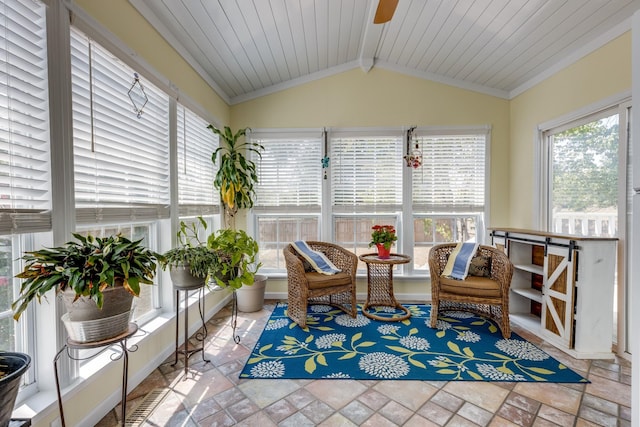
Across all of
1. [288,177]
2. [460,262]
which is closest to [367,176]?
[288,177]

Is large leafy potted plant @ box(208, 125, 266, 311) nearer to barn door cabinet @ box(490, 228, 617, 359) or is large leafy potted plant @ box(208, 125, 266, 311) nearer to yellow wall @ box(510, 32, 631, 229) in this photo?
barn door cabinet @ box(490, 228, 617, 359)

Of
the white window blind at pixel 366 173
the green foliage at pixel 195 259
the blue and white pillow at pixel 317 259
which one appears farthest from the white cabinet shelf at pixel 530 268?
the green foliage at pixel 195 259

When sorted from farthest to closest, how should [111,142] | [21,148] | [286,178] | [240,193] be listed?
[286,178]
[240,193]
[111,142]
[21,148]

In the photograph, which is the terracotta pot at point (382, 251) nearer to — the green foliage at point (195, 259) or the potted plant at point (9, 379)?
the green foliage at point (195, 259)

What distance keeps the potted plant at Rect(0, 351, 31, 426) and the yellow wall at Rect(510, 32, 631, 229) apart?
3.98 m

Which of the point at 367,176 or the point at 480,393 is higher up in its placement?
the point at 367,176

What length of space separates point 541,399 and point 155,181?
3.11 metres

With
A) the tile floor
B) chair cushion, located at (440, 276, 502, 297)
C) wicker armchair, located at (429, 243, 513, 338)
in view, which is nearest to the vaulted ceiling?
wicker armchair, located at (429, 243, 513, 338)

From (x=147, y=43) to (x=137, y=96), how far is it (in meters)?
0.42

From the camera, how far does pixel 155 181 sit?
227cm

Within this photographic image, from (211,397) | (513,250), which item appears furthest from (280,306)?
(513,250)

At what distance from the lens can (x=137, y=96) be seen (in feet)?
6.71

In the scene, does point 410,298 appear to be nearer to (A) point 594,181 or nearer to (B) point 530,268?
(B) point 530,268

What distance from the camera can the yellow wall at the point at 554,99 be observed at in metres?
2.37
